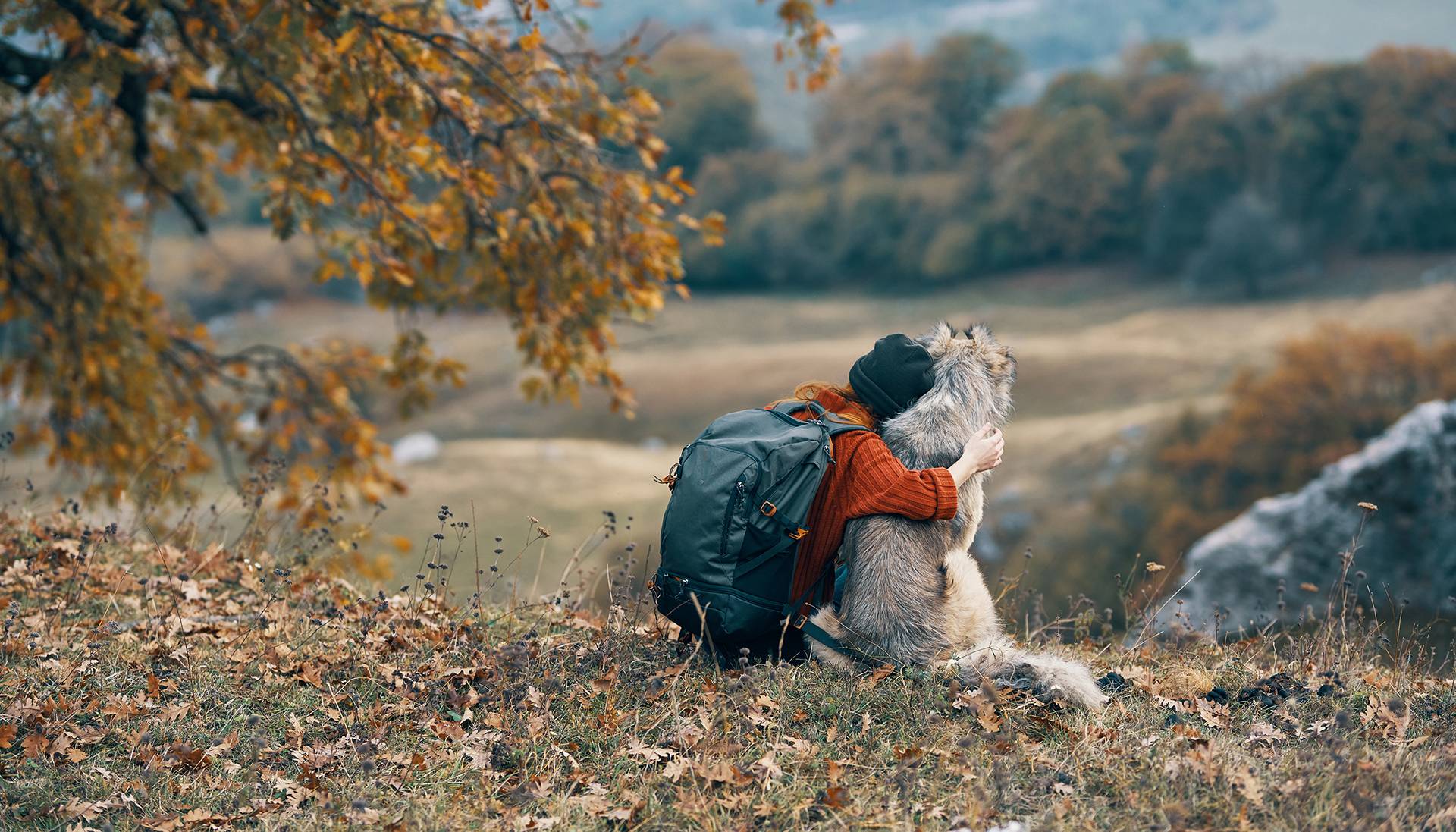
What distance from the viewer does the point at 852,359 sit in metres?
53.2

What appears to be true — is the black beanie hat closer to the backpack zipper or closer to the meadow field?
the backpack zipper

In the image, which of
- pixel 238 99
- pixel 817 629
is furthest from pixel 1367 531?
pixel 238 99

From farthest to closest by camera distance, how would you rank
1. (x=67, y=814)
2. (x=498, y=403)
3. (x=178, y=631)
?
(x=498, y=403) < (x=178, y=631) < (x=67, y=814)

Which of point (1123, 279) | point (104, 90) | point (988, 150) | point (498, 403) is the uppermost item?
point (988, 150)

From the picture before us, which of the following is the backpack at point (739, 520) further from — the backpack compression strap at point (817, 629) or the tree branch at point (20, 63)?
the tree branch at point (20, 63)

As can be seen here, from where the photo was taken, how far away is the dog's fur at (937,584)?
14.9 ft

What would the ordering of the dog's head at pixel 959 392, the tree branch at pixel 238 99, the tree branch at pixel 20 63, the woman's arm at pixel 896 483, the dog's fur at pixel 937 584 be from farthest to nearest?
1. the tree branch at pixel 238 99
2. the tree branch at pixel 20 63
3. the dog's head at pixel 959 392
4. the dog's fur at pixel 937 584
5. the woman's arm at pixel 896 483

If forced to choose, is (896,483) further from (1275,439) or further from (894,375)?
(1275,439)

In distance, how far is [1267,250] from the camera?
2002 inches

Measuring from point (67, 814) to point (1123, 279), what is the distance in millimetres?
61541

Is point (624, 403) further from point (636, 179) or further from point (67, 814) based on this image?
point (67, 814)

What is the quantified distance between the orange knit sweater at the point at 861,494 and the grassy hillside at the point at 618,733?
61 centimetres

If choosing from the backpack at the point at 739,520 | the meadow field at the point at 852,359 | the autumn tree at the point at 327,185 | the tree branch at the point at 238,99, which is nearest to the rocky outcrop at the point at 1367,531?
the meadow field at the point at 852,359

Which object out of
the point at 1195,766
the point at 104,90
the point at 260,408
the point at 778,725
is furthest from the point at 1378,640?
the point at 260,408
